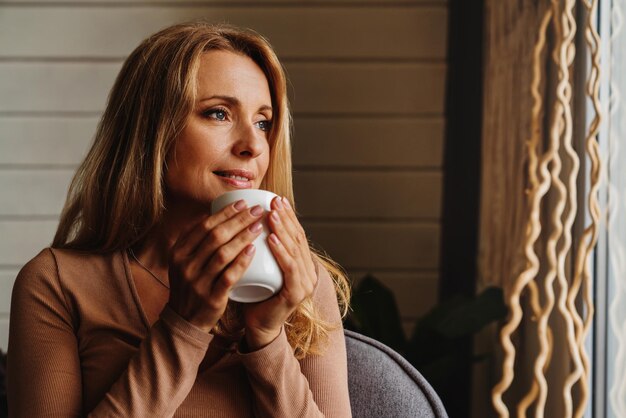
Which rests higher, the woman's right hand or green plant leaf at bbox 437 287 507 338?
the woman's right hand

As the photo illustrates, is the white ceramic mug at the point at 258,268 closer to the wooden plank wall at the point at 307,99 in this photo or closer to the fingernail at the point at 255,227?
the fingernail at the point at 255,227

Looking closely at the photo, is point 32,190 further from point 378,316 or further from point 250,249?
point 250,249

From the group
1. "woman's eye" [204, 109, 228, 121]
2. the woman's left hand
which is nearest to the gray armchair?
the woman's left hand

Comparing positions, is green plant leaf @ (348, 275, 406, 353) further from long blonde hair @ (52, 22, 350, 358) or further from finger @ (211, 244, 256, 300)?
finger @ (211, 244, 256, 300)

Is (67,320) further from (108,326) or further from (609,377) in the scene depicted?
(609,377)

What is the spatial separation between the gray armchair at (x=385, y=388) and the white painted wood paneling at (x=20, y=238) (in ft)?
4.66

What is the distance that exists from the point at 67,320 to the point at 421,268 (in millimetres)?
1427

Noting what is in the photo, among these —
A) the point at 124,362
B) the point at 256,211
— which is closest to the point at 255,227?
the point at 256,211

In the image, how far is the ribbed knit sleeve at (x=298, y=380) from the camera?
1021 millimetres

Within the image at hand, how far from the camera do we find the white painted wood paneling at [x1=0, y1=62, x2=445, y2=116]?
7.52 feet

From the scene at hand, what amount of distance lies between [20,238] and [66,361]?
140cm

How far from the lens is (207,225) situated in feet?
2.97

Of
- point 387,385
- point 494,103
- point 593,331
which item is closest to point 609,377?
point 593,331

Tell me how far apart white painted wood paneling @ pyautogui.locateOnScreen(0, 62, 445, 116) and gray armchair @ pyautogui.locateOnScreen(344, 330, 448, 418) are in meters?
1.22
